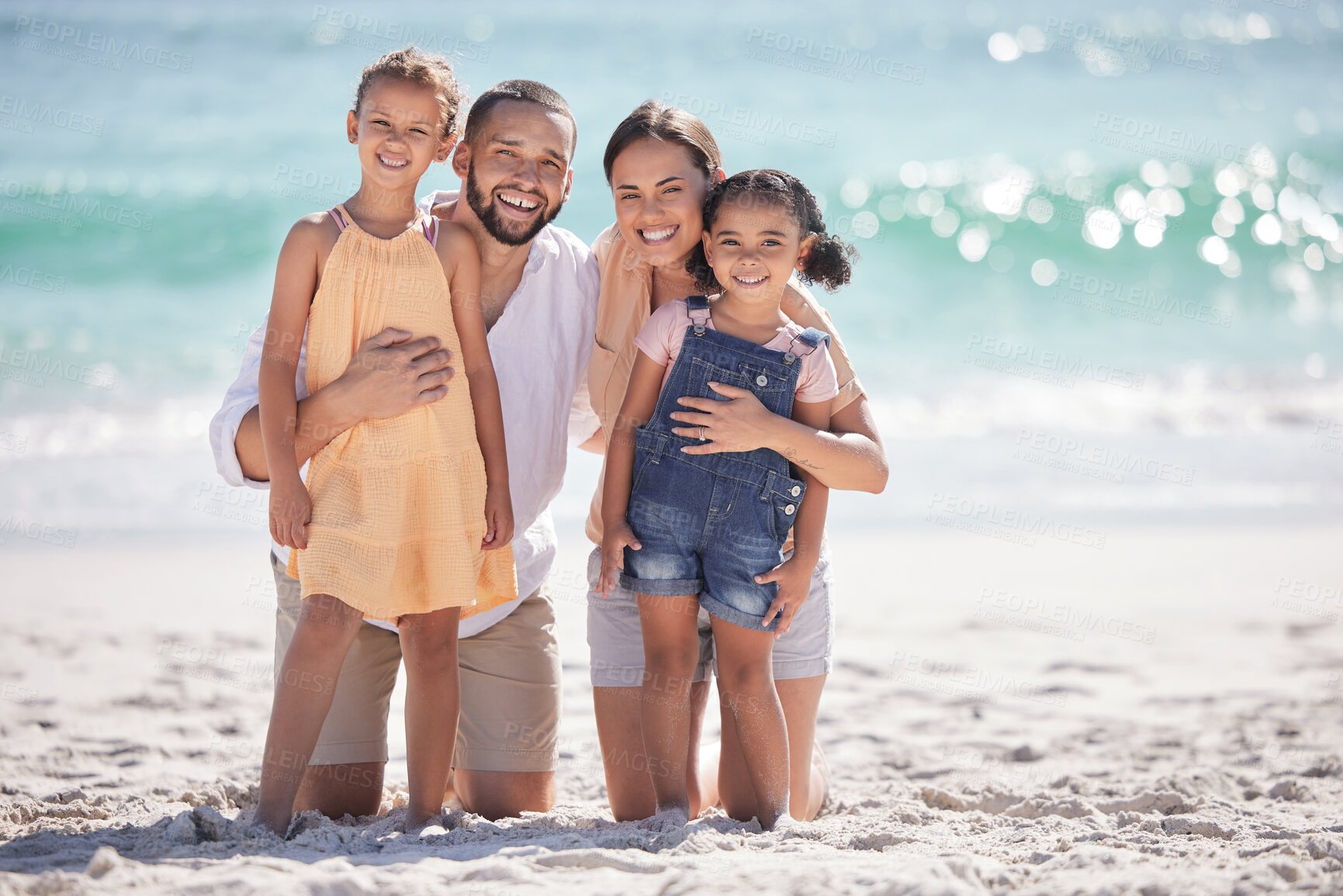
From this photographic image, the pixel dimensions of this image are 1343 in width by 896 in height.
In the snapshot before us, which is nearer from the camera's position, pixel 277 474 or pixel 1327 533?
pixel 277 474

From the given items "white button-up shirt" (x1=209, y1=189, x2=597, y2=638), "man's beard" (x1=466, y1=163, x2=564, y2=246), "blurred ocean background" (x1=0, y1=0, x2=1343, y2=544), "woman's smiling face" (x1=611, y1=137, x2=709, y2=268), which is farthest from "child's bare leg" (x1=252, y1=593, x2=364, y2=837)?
"blurred ocean background" (x1=0, y1=0, x2=1343, y2=544)

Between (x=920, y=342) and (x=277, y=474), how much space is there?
9.27 m

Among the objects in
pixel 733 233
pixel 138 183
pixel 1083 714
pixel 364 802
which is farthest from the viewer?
pixel 138 183

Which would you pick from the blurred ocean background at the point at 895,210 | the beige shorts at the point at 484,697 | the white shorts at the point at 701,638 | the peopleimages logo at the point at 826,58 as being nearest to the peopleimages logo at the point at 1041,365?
the blurred ocean background at the point at 895,210

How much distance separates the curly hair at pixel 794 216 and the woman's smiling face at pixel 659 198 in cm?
4

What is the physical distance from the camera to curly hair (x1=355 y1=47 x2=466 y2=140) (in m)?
2.70

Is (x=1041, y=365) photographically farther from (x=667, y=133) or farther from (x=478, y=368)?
(x=478, y=368)

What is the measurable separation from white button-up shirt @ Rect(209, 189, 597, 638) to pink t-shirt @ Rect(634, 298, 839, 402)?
1.30 ft

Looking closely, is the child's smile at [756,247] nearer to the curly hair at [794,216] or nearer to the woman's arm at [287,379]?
the curly hair at [794,216]

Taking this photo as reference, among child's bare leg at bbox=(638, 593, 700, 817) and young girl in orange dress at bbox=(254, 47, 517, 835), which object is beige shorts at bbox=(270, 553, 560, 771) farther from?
child's bare leg at bbox=(638, 593, 700, 817)

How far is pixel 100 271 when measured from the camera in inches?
458

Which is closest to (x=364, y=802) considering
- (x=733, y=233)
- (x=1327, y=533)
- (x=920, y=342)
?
(x=733, y=233)

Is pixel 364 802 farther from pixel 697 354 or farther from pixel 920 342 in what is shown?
pixel 920 342

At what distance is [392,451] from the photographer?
262cm
